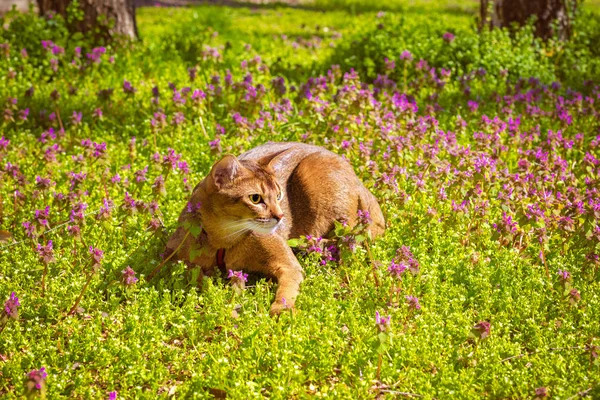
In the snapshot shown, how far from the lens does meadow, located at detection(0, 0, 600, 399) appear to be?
14.9 feet

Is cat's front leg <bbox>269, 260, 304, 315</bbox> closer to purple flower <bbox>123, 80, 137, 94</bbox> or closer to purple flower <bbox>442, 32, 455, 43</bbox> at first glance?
purple flower <bbox>123, 80, 137, 94</bbox>

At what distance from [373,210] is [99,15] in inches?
226

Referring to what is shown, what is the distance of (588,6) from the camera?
671 inches

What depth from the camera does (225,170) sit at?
516 centimetres

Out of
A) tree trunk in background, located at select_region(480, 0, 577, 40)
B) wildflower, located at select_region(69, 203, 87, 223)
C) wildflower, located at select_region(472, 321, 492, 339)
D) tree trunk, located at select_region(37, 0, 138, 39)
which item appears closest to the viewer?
wildflower, located at select_region(472, 321, 492, 339)

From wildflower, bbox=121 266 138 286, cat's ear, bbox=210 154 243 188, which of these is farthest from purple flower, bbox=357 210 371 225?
wildflower, bbox=121 266 138 286

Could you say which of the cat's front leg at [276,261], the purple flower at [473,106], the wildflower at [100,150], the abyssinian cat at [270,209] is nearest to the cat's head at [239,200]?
the abyssinian cat at [270,209]

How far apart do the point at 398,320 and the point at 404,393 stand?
0.83 m

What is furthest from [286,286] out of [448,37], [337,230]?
[448,37]

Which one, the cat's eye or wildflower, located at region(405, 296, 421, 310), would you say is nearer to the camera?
wildflower, located at region(405, 296, 421, 310)

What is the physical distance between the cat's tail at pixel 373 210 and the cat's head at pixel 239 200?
954 millimetres

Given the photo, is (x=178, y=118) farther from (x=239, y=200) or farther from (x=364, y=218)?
(x=364, y=218)

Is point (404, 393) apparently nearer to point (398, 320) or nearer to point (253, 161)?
point (398, 320)

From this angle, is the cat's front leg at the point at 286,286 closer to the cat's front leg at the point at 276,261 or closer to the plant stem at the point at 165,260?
the cat's front leg at the point at 276,261
